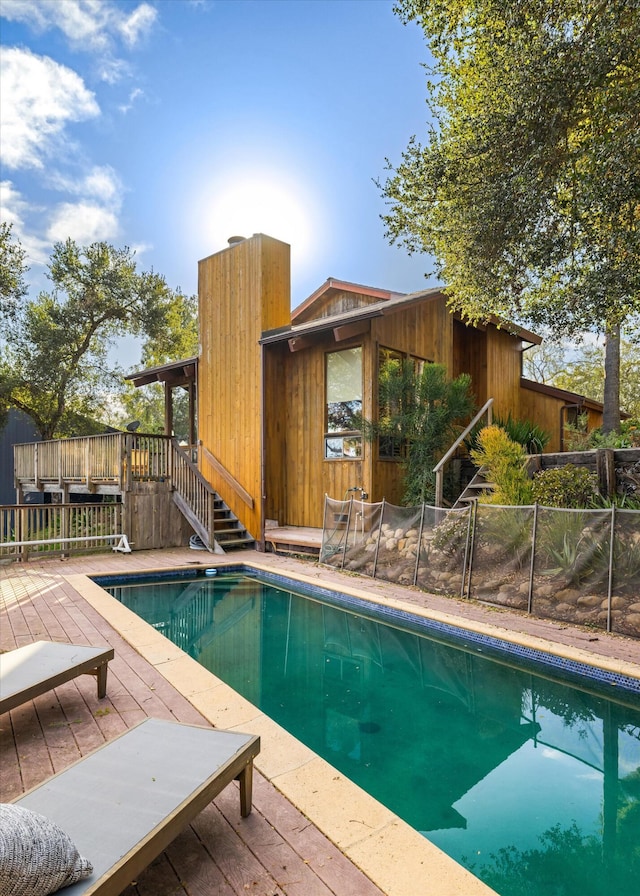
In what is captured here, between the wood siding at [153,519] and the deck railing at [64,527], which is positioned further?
the wood siding at [153,519]

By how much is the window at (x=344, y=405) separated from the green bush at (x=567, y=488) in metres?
3.48

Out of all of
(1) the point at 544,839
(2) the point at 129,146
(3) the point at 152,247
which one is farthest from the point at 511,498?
(3) the point at 152,247

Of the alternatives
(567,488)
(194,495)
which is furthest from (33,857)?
(194,495)

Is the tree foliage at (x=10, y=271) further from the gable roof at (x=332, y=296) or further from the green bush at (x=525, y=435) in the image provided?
the green bush at (x=525, y=435)

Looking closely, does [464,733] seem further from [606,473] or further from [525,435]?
[525,435]

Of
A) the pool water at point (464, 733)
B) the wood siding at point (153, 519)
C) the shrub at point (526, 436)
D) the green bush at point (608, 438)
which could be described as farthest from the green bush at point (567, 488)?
the wood siding at point (153, 519)

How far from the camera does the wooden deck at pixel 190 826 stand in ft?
6.23

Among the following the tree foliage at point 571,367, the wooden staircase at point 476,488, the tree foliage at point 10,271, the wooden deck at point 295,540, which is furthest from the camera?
the tree foliage at point 571,367

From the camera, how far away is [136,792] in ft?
6.57

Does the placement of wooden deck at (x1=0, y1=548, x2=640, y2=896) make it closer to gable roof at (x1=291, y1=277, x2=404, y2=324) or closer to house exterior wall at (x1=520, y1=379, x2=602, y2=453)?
gable roof at (x1=291, y1=277, x2=404, y2=324)

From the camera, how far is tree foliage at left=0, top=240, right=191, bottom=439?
679 inches

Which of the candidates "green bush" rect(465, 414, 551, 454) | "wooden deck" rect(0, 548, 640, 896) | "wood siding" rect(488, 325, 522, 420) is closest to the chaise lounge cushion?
"wooden deck" rect(0, 548, 640, 896)

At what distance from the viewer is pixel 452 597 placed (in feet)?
21.7

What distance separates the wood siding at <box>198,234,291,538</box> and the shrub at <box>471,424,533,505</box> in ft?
15.3
